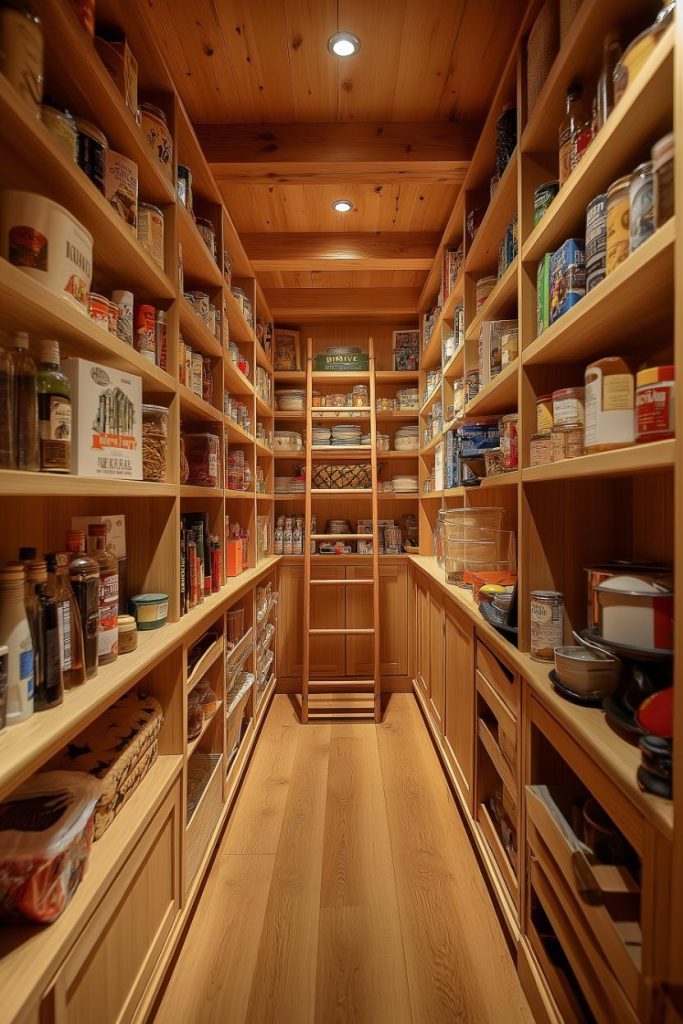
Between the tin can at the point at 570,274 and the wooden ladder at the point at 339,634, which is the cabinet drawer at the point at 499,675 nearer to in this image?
Answer: the tin can at the point at 570,274

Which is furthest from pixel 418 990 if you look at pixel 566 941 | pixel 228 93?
pixel 228 93

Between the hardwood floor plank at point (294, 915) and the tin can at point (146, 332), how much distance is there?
5.60 feet

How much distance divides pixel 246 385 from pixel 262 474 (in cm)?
84

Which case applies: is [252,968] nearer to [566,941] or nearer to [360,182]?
[566,941]

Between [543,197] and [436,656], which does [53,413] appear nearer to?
[543,197]

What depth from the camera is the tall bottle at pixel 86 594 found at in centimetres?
95

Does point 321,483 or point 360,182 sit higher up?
point 360,182

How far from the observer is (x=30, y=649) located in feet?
2.55

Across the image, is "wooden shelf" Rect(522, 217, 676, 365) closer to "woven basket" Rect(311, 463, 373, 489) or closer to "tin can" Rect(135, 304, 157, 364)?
"tin can" Rect(135, 304, 157, 364)

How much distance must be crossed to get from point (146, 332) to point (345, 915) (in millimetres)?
1847

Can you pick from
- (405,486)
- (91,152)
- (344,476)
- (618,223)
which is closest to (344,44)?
(91,152)

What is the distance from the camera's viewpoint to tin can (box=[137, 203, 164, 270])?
50.2 inches

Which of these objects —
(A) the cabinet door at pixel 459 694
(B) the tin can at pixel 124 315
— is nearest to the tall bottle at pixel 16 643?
(B) the tin can at pixel 124 315

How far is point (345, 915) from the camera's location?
1461 millimetres
